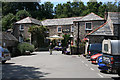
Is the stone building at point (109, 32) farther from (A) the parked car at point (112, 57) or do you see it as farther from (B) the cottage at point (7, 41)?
(A) the parked car at point (112, 57)

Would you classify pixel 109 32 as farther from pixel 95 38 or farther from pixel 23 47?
pixel 23 47

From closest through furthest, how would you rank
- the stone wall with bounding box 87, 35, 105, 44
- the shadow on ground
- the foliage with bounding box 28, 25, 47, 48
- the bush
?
the shadow on ground
the stone wall with bounding box 87, 35, 105, 44
the bush
the foliage with bounding box 28, 25, 47, 48

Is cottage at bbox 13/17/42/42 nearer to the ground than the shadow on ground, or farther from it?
farther from it

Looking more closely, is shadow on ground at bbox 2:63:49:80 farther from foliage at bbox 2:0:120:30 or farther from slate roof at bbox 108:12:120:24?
foliage at bbox 2:0:120:30

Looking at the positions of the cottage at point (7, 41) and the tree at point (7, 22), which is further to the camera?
the tree at point (7, 22)

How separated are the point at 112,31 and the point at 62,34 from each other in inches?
759

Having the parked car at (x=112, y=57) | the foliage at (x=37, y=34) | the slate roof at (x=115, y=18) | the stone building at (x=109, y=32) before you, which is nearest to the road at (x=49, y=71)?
the parked car at (x=112, y=57)

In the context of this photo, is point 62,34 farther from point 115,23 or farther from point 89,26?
point 115,23

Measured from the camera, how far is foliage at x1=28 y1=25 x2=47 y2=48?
40.1 meters

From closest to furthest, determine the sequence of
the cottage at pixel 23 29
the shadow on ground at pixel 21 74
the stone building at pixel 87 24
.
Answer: the shadow on ground at pixel 21 74
the stone building at pixel 87 24
the cottage at pixel 23 29

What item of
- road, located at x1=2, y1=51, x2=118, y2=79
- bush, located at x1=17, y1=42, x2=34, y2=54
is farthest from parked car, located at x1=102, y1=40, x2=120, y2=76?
bush, located at x1=17, y1=42, x2=34, y2=54

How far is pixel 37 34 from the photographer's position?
40531 millimetres

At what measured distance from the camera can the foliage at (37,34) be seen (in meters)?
40.1

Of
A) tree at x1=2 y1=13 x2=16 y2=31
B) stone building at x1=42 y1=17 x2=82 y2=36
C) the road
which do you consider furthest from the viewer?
tree at x1=2 y1=13 x2=16 y2=31
